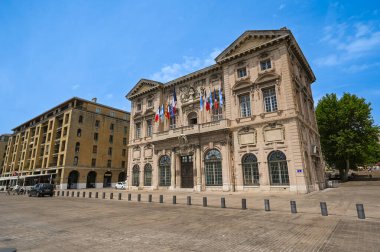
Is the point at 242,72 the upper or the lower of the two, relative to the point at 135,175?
upper

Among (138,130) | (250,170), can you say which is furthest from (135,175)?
(250,170)

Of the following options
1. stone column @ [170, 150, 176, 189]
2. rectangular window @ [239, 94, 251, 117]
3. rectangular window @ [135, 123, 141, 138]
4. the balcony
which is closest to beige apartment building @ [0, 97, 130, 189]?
rectangular window @ [135, 123, 141, 138]

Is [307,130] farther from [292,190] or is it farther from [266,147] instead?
[292,190]

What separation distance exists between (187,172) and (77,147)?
30311mm

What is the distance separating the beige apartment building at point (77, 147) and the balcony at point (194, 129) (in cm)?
2456

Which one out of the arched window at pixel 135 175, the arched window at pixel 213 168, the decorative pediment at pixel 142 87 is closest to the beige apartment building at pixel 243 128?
the arched window at pixel 213 168

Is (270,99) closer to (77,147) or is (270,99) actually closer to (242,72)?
(242,72)

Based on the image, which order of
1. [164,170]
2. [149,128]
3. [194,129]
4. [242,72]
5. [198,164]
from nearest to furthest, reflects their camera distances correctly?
1. [242,72]
2. [198,164]
3. [194,129]
4. [164,170]
5. [149,128]

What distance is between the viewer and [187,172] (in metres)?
28.7

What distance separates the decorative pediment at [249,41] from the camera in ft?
78.9

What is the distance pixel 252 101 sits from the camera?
82.2 ft

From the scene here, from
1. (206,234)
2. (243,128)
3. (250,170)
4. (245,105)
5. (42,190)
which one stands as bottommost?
(206,234)

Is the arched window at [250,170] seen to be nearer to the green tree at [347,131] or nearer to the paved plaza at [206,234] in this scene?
the paved plaza at [206,234]

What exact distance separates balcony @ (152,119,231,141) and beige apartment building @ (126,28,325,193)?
12 centimetres
